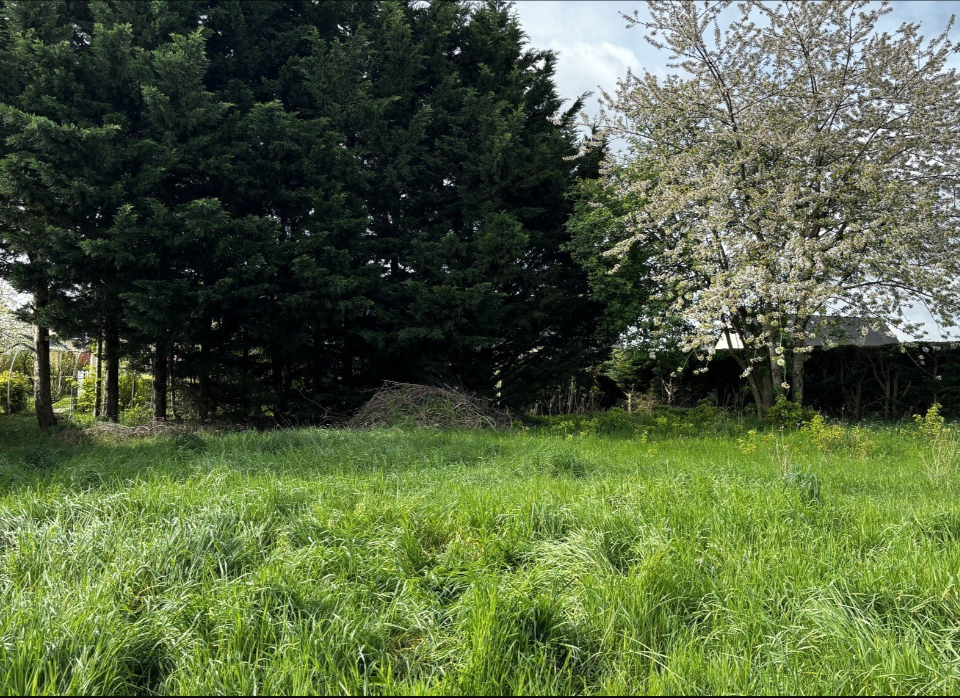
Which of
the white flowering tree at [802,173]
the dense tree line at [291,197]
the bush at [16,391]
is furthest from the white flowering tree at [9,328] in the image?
the white flowering tree at [802,173]

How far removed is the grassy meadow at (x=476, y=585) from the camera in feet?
7.04

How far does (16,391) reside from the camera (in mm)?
16891

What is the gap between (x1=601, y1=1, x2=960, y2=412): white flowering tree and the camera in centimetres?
856

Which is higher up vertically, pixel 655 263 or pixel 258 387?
pixel 655 263

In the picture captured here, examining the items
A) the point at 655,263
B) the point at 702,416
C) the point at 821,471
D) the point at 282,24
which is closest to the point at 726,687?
the point at 821,471

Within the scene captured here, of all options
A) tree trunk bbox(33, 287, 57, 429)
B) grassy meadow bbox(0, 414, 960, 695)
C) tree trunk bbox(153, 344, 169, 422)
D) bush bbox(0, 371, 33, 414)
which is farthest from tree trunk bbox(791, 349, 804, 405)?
bush bbox(0, 371, 33, 414)

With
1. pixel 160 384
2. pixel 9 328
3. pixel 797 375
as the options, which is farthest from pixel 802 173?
pixel 9 328

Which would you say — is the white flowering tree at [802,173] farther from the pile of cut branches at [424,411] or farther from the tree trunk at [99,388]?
the tree trunk at [99,388]

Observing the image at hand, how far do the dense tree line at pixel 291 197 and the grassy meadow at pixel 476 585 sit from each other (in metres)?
5.60

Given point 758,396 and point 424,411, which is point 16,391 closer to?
point 424,411

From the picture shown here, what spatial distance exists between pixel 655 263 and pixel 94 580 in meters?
10.3

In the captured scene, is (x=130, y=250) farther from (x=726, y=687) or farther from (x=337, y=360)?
(x=726, y=687)

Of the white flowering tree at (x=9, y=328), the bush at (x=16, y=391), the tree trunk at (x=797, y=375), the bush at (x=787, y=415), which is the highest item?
the white flowering tree at (x=9, y=328)

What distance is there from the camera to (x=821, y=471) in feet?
17.4
